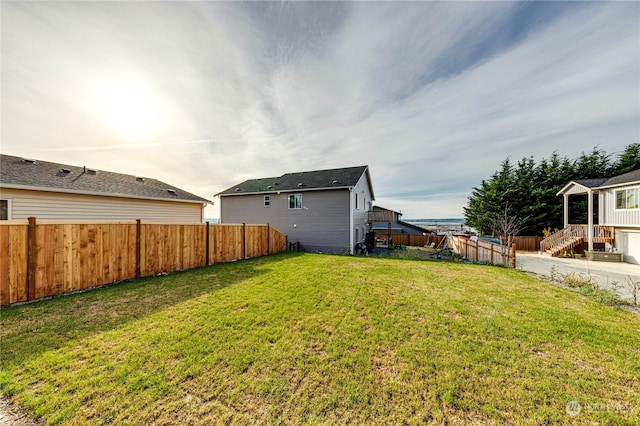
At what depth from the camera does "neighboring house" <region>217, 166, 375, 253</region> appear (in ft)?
48.8

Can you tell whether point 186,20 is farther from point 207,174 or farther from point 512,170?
point 512,170

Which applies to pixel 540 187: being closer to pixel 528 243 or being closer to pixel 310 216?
pixel 528 243

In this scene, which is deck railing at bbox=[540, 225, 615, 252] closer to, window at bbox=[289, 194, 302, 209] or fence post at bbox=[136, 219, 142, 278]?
window at bbox=[289, 194, 302, 209]

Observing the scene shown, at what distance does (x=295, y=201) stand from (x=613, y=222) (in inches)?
773

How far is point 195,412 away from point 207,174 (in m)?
15.2

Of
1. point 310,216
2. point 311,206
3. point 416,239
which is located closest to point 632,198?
point 416,239

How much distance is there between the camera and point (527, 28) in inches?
285

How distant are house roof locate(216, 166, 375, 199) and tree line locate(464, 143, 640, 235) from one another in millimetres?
12306

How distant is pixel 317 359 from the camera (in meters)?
3.00

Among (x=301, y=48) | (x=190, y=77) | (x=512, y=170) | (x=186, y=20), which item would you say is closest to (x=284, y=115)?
(x=301, y=48)

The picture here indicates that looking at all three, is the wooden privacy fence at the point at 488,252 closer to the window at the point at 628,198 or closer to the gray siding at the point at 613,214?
the gray siding at the point at 613,214

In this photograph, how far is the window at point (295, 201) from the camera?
52.8 ft

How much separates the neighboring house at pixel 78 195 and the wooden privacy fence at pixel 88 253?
476cm

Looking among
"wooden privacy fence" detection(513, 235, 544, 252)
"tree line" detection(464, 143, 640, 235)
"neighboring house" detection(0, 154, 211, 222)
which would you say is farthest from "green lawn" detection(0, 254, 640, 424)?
"tree line" detection(464, 143, 640, 235)
